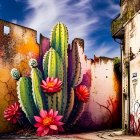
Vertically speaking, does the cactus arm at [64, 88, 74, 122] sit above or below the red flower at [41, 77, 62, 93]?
below

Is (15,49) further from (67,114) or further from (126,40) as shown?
(126,40)

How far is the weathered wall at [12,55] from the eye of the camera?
1855 centimetres

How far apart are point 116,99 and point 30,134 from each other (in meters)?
7.21

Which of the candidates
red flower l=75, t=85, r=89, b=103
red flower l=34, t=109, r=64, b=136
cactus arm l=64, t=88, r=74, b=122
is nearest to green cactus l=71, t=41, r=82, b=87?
red flower l=75, t=85, r=89, b=103

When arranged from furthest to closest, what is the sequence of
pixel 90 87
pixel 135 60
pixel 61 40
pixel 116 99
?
pixel 116 99
pixel 90 87
pixel 61 40
pixel 135 60

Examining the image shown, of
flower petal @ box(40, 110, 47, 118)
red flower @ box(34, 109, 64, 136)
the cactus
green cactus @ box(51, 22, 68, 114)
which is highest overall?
green cactus @ box(51, 22, 68, 114)

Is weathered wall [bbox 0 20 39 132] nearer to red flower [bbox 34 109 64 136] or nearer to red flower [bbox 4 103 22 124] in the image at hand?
red flower [bbox 4 103 22 124]

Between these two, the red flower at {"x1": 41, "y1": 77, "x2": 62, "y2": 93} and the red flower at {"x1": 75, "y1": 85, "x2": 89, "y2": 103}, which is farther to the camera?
the red flower at {"x1": 75, "y1": 85, "x2": 89, "y2": 103}

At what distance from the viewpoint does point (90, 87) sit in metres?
21.6

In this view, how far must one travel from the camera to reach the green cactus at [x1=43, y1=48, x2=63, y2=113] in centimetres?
1788

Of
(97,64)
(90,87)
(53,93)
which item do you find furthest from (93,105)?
(53,93)

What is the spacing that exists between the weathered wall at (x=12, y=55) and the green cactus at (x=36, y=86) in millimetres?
1373

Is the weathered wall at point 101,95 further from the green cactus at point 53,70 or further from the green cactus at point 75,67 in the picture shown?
the green cactus at point 53,70

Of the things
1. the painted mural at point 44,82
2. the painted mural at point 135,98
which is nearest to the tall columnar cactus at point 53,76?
the painted mural at point 44,82
